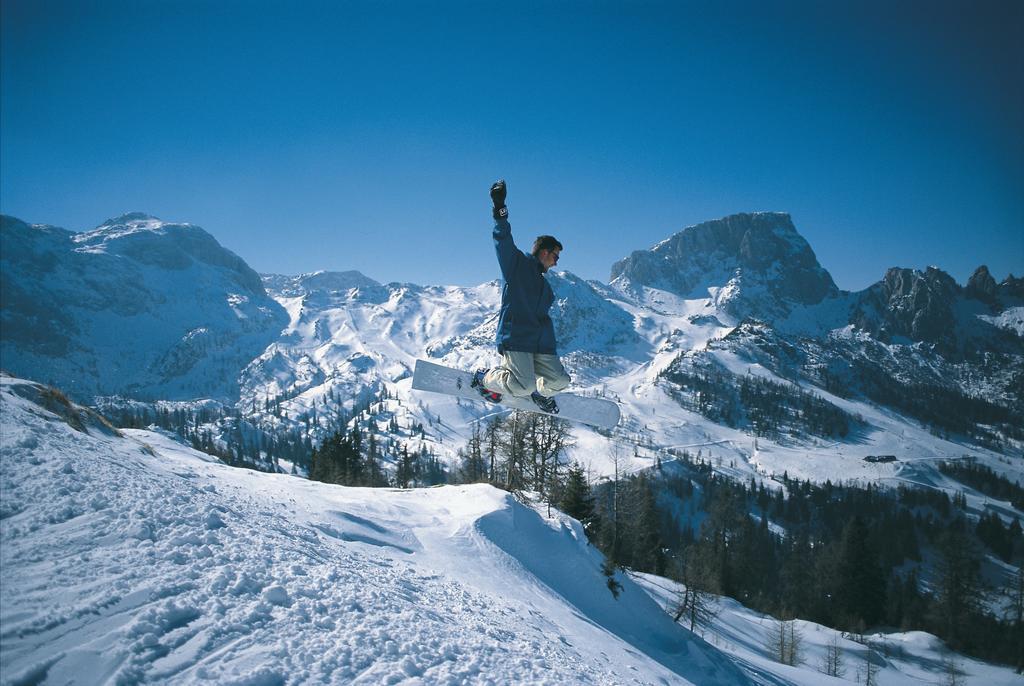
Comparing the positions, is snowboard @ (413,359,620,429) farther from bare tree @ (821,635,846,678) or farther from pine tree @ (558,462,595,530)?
bare tree @ (821,635,846,678)

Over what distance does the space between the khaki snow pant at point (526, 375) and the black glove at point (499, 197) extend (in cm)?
241

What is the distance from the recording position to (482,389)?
8773 millimetres

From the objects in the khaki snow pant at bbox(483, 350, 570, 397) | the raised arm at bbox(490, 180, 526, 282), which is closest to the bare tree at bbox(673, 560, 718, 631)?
the khaki snow pant at bbox(483, 350, 570, 397)

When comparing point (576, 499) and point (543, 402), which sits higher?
point (543, 402)

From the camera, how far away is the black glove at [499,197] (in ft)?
20.4

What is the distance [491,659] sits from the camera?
469 cm

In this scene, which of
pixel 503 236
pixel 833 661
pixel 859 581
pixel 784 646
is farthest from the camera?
pixel 859 581

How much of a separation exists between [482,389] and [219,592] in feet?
17.6

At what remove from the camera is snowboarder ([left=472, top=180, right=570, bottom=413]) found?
686 centimetres

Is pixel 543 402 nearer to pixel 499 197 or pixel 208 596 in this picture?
pixel 499 197

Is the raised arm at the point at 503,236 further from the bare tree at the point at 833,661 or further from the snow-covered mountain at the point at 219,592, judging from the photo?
the bare tree at the point at 833,661

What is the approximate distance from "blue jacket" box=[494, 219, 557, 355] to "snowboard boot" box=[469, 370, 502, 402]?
4.28ft

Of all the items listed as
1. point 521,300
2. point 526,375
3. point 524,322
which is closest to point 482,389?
point 526,375

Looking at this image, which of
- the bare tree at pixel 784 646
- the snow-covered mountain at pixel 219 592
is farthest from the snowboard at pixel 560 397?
the bare tree at pixel 784 646
